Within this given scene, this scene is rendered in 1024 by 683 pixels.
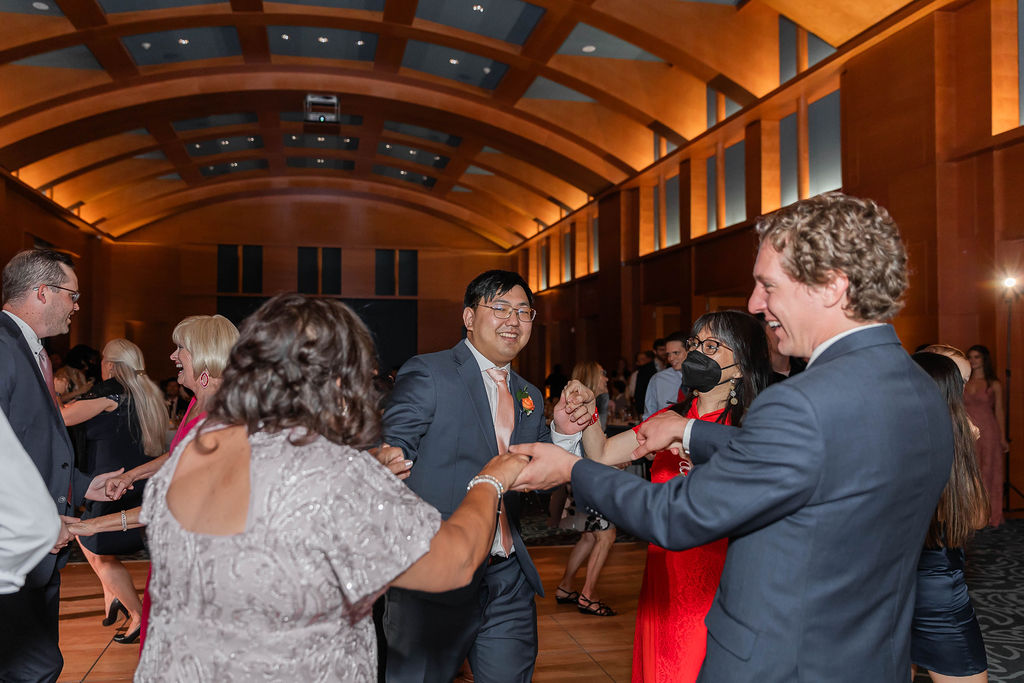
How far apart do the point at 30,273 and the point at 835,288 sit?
2.89m

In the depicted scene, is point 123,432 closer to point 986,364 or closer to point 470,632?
point 470,632

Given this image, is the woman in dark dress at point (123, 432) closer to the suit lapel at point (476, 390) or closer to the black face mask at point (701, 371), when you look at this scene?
the suit lapel at point (476, 390)

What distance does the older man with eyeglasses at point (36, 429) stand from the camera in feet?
8.39

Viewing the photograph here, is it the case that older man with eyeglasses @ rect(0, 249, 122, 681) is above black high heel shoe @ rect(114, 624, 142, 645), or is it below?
above

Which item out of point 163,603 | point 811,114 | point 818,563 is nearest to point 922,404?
point 818,563

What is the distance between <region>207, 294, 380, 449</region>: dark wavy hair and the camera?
1.31 m

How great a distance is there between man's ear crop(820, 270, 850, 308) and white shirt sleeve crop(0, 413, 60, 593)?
156cm

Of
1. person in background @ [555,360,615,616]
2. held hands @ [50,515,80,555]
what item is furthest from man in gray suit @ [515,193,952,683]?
person in background @ [555,360,615,616]

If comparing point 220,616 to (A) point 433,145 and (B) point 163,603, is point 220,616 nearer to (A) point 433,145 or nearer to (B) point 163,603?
(B) point 163,603

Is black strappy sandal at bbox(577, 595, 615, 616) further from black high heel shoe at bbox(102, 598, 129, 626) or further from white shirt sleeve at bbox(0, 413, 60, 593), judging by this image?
white shirt sleeve at bbox(0, 413, 60, 593)

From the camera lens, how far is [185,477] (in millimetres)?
1311

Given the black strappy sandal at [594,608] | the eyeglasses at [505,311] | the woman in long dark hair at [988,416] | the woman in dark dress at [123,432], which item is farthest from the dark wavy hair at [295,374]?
the woman in long dark hair at [988,416]

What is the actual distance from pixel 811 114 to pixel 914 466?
8860 millimetres

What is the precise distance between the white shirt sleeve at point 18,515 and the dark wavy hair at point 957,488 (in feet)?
8.41
